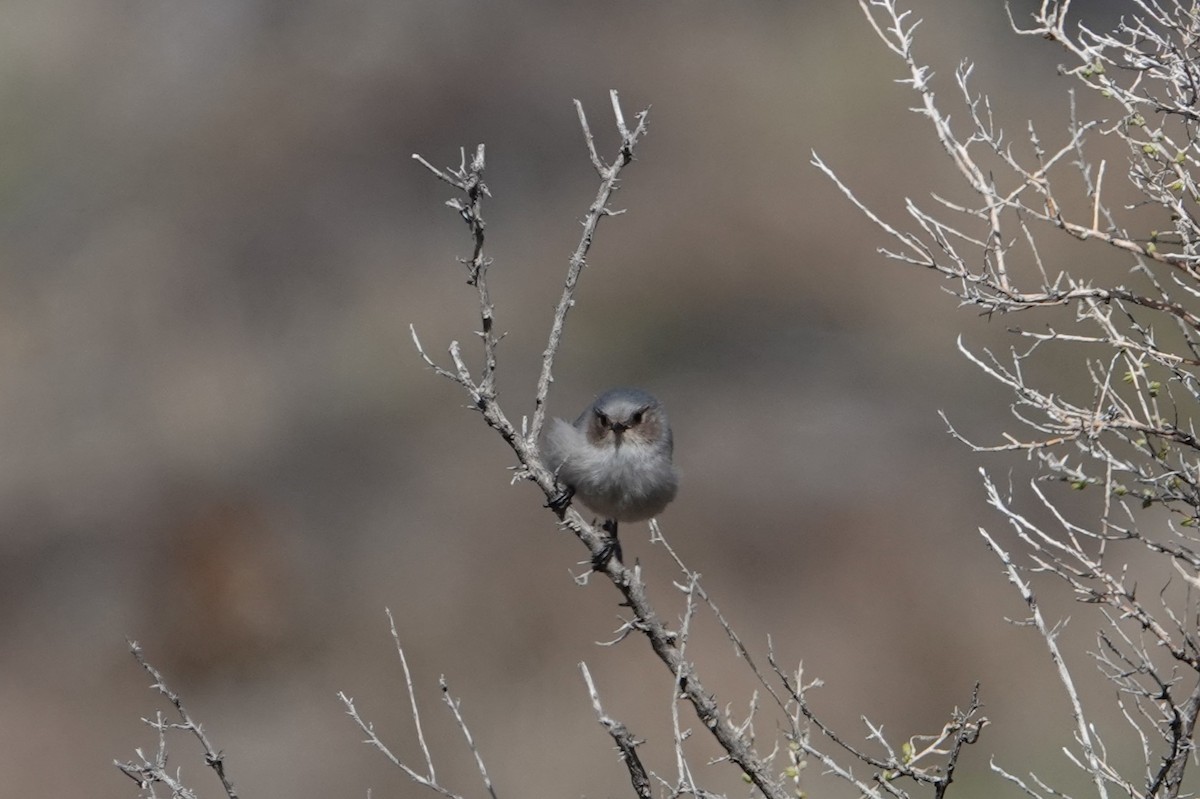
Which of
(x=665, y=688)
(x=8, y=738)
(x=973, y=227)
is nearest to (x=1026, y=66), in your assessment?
(x=973, y=227)

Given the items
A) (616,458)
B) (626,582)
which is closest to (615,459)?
(616,458)

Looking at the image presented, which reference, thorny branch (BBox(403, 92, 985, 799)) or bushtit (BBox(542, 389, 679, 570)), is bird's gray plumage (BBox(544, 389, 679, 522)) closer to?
bushtit (BBox(542, 389, 679, 570))

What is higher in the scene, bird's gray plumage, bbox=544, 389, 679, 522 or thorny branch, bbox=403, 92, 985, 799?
bird's gray plumage, bbox=544, 389, 679, 522

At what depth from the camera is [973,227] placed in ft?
46.7

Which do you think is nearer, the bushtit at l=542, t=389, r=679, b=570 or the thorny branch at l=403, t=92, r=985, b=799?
the thorny branch at l=403, t=92, r=985, b=799

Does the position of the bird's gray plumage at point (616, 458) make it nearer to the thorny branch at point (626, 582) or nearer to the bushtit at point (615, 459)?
the bushtit at point (615, 459)

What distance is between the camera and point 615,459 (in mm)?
5977

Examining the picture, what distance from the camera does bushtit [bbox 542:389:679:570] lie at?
5.95 metres

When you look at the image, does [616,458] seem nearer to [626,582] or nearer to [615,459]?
[615,459]

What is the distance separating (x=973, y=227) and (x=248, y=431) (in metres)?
8.23

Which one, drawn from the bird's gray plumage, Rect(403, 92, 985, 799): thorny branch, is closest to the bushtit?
the bird's gray plumage

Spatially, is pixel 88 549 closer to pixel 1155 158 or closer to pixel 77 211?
pixel 77 211

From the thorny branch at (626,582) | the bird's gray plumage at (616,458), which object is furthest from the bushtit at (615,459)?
the thorny branch at (626,582)

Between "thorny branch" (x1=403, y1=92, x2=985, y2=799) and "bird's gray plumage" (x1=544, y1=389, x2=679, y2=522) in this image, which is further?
"bird's gray plumage" (x1=544, y1=389, x2=679, y2=522)
